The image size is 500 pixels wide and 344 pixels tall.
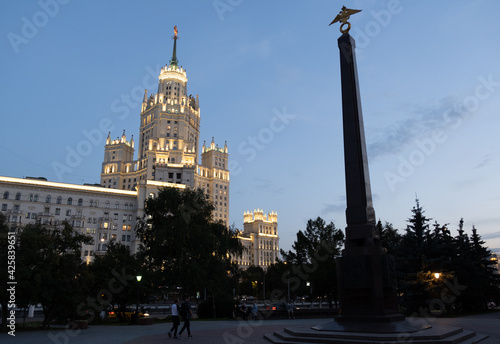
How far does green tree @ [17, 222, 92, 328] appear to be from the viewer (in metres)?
21.2

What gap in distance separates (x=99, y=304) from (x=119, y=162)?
127 m

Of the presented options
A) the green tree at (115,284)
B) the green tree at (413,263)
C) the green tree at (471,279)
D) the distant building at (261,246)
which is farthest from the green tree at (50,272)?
the distant building at (261,246)

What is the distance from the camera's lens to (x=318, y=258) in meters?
45.7

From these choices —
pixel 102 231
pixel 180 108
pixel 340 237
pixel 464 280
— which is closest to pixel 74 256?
pixel 464 280

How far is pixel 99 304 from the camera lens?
1120 inches

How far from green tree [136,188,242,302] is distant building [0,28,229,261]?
50.6 metres

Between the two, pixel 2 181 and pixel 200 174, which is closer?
pixel 2 181

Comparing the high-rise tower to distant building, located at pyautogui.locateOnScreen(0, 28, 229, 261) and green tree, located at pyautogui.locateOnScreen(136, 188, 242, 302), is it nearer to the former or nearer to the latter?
distant building, located at pyautogui.locateOnScreen(0, 28, 229, 261)

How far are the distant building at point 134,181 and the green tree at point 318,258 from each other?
45.5m

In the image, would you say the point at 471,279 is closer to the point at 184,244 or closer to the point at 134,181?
the point at 184,244

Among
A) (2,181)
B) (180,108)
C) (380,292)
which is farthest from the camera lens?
(180,108)

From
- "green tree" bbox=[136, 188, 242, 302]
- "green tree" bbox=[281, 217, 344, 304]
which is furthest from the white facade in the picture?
"green tree" bbox=[136, 188, 242, 302]

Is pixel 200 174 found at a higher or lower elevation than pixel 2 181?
higher

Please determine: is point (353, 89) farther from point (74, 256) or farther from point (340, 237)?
point (340, 237)
